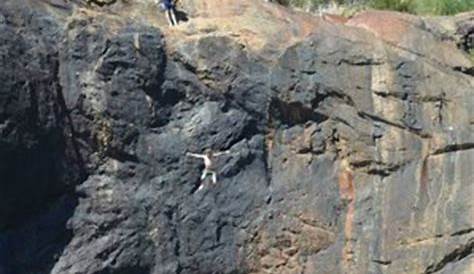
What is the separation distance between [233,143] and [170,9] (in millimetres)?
1912

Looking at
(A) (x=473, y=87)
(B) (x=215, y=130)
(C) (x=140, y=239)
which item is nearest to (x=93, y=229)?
(C) (x=140, y=239)

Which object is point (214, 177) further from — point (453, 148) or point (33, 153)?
Result: point (453, 148)

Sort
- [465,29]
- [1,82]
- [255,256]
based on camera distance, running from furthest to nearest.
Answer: [465,29] < [255,256] < [1,82]

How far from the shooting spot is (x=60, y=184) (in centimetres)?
1433

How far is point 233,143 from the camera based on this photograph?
15234mm

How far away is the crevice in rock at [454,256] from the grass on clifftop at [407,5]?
5232mm

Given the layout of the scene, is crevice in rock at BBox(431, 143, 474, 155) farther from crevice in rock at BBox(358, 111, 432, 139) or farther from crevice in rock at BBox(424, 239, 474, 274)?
crevice in rock at BBox(424, 239, 474, 274)

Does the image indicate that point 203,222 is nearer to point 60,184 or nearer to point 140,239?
point 140,239

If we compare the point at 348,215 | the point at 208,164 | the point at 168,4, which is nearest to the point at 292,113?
the point at 208,164

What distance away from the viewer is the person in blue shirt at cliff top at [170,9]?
49.5ft

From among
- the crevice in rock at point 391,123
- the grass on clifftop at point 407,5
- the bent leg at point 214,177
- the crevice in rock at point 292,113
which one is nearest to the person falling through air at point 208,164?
the bent leg at point 214,177

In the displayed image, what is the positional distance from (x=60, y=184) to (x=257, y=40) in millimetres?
3179

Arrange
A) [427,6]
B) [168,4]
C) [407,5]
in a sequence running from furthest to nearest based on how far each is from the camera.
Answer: [407,5]
[427,6]
[168,4]

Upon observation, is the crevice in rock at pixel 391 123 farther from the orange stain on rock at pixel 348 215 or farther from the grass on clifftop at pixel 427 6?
the grass on clifftop at pixel 427 6
